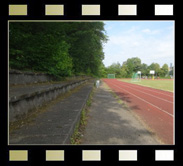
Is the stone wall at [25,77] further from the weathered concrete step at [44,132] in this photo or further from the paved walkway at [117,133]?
the paved walkway at [117,133]

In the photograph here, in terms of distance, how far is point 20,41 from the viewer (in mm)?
4297

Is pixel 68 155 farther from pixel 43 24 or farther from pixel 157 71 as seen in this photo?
pixel 157 71

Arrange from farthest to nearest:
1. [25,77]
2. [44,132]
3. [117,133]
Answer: [25,77] → [117,133] → [44,132]

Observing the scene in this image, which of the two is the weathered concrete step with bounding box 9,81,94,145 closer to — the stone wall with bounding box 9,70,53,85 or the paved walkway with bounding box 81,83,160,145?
the paved walkway with bounding box 81,83,160,145

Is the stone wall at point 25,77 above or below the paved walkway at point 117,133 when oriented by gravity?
above

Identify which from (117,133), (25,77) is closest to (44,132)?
(117,133)

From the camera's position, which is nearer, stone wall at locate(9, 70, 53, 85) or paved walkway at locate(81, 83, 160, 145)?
paved walkway at locate(81, 83, 160, 145)

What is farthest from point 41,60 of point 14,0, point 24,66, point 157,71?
point 157,71

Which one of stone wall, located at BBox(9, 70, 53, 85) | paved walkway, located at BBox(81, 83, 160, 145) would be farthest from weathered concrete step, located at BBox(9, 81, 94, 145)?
stone wall, located at BBox(9, 70, 53, 85)

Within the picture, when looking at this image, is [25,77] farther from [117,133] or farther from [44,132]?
[117,133]

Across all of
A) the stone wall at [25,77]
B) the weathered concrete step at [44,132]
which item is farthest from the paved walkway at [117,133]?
the stone wall at [25,77]

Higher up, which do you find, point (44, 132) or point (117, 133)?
point (44, 132)

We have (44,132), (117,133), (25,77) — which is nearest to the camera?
(44,132)
